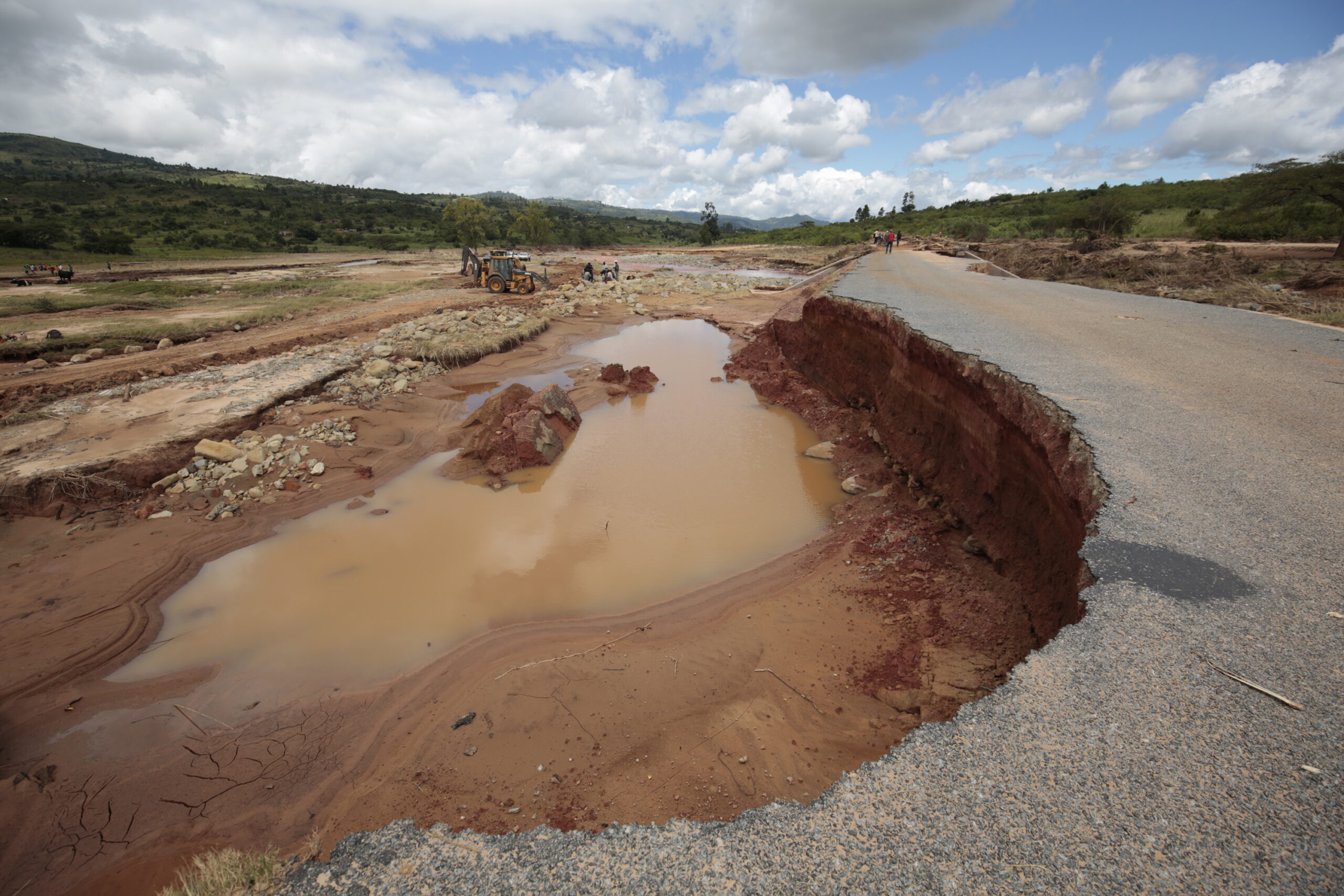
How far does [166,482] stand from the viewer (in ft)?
31.1

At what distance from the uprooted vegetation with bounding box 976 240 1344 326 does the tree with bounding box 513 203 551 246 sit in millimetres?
51889

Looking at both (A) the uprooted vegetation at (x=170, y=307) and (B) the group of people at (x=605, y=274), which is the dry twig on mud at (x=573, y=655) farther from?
(B) the group of people at (x=605, y=274)

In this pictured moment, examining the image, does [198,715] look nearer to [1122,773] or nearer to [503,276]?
[1122,773]

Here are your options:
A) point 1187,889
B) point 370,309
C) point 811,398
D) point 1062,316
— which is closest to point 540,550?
point 1187,889

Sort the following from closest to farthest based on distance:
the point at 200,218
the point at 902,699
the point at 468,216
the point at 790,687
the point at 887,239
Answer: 1. the point at 902,699
2. the point at 790,687
3. the point at 887,239
4. the point at 468,216
5. the point at 200,218

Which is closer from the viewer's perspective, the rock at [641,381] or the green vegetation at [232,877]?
the green vegetation at [232,877]

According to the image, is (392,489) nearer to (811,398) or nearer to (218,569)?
(218,569)

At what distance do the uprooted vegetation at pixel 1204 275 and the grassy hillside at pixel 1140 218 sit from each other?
3.17 meters

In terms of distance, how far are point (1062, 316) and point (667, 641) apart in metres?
10.2

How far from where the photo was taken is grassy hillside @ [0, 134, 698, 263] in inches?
1511

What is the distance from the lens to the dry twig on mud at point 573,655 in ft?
20.7

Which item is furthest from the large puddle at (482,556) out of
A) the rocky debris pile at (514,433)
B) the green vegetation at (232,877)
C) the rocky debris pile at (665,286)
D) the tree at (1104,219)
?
the tree at (1104,219)

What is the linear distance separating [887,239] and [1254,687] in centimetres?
3384

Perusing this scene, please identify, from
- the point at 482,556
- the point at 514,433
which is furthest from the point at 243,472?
the point at 482,556
